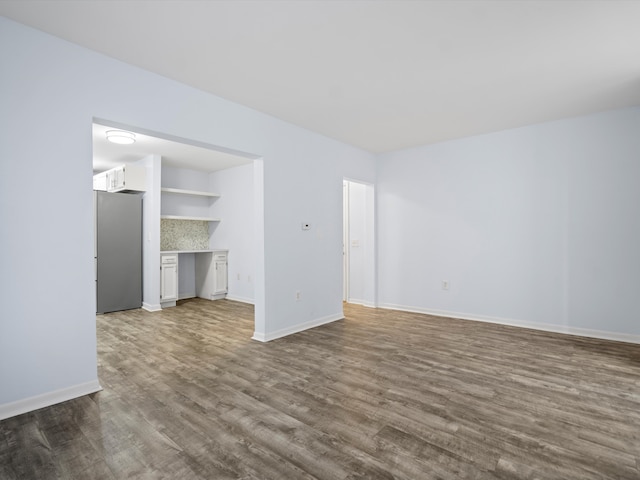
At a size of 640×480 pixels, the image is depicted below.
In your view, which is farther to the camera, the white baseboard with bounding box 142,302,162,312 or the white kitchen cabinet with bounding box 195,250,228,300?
the white kitchen cabinet with bounding box 195,250,228,300

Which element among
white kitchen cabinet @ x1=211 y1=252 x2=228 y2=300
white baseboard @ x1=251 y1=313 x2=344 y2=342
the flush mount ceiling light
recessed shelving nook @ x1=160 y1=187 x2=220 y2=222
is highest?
the flush mount ceiling light

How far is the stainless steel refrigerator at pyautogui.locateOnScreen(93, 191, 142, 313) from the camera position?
5293 mm

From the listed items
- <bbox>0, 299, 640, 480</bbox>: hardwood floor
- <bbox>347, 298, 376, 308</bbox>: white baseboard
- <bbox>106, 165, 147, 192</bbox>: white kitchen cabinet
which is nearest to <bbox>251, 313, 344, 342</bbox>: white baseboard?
<bbox>0, 299, 640, 480</bbox>: hardwood floor

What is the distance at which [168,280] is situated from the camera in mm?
5801

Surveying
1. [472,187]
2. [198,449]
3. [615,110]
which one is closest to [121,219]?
[198,449]

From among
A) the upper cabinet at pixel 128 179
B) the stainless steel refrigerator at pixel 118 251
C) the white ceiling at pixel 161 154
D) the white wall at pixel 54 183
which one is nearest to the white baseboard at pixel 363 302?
the white ceiling at pixel 161 154

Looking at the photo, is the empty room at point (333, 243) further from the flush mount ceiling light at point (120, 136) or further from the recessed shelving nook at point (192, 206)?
the recessed shelving nook at point (192, 206)

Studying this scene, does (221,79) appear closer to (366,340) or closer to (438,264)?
(366,340)

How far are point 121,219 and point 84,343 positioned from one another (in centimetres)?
353

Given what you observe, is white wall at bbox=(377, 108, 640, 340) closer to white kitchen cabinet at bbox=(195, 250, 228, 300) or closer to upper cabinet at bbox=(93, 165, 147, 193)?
white kitchen cabinet at bbox=(195, 250, 228, 300)

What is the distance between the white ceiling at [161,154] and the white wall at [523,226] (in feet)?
9.20

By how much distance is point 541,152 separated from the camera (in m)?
4.29

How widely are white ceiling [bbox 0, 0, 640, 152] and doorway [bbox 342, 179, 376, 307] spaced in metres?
2.27

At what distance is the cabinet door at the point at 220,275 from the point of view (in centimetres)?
651
